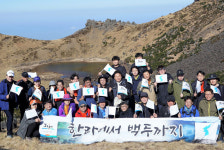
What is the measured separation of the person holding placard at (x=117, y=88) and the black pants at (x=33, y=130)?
9.09 ft

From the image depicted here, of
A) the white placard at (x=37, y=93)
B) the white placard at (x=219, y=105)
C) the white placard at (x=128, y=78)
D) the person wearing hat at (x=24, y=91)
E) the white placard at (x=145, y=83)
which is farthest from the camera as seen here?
the person wearing hat at (x=24, y=91)

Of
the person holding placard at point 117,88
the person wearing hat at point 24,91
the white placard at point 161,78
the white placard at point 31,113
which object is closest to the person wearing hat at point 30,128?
the white placard at point 31,113

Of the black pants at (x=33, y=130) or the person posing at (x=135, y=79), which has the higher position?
the person posing at (x=135, y=79)

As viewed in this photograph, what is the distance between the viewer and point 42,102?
981 cm

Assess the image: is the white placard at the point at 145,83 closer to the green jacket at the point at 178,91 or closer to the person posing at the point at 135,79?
the person posing at the point at 135,79

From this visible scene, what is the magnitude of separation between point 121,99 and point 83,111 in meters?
1.40

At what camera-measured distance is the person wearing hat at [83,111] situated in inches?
340

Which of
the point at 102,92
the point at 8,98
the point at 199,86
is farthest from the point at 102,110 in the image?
the point at 199,86

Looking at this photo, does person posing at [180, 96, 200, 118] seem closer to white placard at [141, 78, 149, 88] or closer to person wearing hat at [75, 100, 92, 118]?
white placard at [141, 78, 149, 88]

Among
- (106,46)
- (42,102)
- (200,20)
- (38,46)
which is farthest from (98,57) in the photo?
(42,102)

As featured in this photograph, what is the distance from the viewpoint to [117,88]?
30.8 feet

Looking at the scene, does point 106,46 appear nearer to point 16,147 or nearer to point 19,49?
point 19,49

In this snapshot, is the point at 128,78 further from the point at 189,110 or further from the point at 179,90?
the point at 189,110

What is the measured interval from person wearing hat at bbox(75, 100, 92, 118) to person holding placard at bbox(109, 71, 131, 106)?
1002 mm
